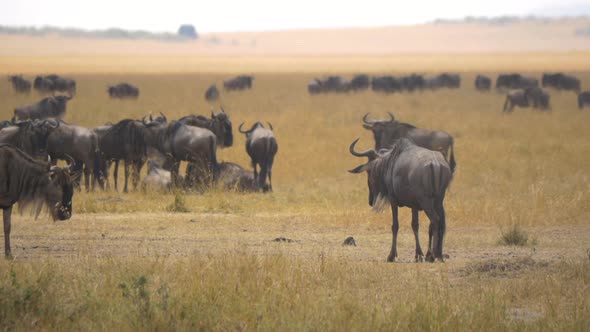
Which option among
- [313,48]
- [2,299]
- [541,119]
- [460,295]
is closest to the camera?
[2,299]

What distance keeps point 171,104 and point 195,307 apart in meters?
29.5

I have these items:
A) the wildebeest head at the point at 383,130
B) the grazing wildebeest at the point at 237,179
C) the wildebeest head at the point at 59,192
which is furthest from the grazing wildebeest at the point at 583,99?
the wildebeest head at the point at 59,192

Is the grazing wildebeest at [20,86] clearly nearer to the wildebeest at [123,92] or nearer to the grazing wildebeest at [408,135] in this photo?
the wildebeest at [123,92]

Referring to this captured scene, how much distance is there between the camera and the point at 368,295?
7180 mm

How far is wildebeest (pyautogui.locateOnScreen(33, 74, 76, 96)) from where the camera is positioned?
4056 cm

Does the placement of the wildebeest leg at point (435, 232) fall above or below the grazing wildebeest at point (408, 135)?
above

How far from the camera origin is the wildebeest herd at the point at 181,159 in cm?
890

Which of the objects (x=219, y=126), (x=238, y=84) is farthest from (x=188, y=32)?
(x=219, y=126)

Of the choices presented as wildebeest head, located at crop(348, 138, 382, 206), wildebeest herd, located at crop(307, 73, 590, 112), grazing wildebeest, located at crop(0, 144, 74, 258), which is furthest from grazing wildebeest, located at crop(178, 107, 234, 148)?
wildebeest herd, located at crop(307, 73, 590, 112)

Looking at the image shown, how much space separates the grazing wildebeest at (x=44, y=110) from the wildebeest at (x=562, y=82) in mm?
28172

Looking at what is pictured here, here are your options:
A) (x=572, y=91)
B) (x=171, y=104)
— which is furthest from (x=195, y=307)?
(x=572, y=91)

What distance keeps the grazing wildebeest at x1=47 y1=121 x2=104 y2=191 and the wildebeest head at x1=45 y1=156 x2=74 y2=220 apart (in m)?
6.05

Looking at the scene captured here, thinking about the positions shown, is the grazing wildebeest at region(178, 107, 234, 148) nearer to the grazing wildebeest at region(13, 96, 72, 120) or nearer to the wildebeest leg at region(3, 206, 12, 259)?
the grazing wildebeest at region(13, 96, 72, 120)

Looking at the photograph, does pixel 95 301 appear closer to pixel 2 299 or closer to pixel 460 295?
pixel 2 299
